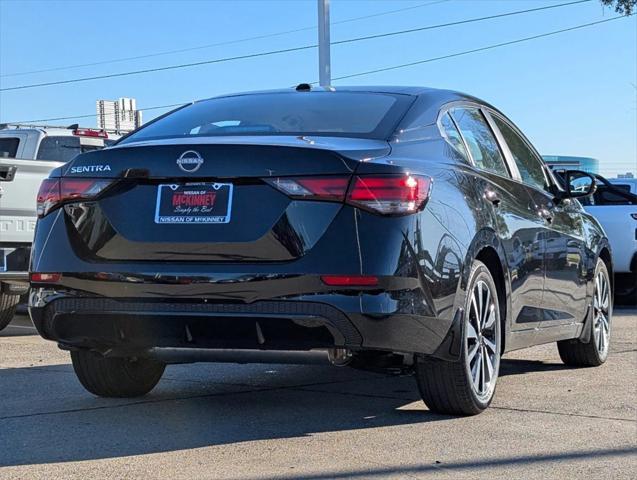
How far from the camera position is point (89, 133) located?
43.3 ft

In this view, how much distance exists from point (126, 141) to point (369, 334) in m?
1.68

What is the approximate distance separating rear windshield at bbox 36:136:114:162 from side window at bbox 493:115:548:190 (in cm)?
670

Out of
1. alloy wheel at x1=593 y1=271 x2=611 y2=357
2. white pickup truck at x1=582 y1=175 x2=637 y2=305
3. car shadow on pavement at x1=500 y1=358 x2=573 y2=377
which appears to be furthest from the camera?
white pickup truck at x1=582 y1=175 x2=637 y2=305

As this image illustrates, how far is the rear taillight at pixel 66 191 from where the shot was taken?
190 inches

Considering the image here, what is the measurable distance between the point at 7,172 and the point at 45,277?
4.81 meters

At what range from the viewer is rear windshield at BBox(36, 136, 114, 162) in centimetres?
1253

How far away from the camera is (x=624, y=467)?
14.3 ft

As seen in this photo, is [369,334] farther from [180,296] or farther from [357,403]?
[357,403]

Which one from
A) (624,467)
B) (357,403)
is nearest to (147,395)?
(357,403)

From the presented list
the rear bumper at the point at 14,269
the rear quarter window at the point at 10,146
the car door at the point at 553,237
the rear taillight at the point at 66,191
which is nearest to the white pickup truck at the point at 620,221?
the car door at the point at 553,237

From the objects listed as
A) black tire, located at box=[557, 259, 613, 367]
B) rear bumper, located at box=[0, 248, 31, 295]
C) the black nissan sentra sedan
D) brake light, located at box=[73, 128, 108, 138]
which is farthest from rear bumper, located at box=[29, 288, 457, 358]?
brake light, located at box=[73, 128, 108, 138]

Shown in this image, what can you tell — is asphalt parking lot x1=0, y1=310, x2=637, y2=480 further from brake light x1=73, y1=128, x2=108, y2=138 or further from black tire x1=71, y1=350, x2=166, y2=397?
brake light x1=73, y1=128, x2=108, y2=138

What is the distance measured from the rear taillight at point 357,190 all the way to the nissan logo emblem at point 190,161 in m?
0.33

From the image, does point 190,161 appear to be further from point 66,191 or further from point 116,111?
point 116,111
